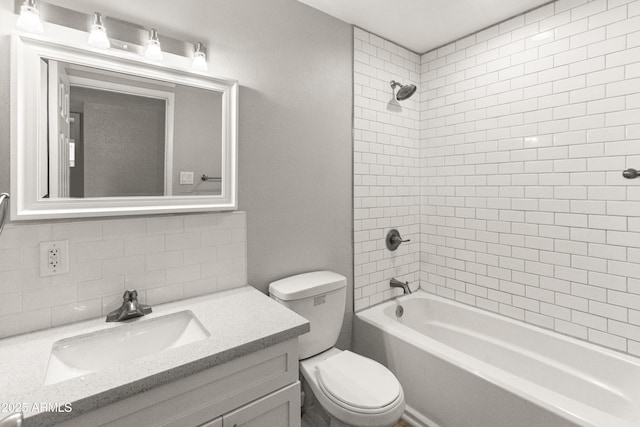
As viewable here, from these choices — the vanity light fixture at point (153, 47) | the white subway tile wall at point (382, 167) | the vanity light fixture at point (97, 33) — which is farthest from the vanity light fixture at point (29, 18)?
the white subway tile wall at point (382, 167)

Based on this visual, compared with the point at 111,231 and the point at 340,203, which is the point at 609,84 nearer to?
the point at 340,203

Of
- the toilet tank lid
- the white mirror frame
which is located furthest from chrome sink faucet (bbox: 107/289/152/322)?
the toilet tank lid

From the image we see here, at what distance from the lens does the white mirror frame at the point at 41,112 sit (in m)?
1.13

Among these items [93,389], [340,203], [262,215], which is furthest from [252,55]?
[93,389]

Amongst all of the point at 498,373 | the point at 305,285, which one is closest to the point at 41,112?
the point at 305,285

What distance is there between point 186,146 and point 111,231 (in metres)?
0.51

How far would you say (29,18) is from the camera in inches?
44.3

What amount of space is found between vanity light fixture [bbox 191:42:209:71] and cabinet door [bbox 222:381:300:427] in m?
1.48

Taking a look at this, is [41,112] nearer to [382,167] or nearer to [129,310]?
[129,310]

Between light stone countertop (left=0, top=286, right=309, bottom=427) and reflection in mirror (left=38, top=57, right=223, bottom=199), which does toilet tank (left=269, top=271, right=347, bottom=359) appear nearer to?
light stone countertop (left=0, top=286, right=309, bottom=427)

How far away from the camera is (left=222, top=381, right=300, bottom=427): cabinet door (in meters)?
1.08

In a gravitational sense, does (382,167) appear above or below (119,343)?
above

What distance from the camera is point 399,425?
75.1 inches

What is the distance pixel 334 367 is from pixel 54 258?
1352 millimetres
